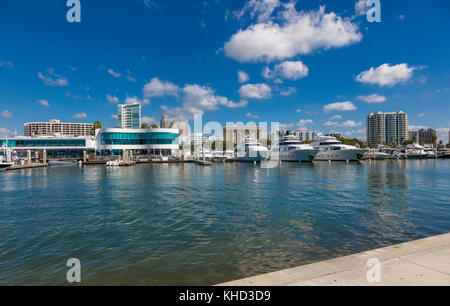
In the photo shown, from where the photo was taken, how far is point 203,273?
305 inches

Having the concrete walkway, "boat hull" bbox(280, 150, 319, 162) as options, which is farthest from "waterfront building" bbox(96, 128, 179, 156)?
the concrete walkway

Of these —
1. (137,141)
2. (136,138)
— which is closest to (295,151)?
(137,141)

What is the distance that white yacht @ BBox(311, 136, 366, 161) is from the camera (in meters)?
85.9

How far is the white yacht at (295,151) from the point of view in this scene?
274 feet

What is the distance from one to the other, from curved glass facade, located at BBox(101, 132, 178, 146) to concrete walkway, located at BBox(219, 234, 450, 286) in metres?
89.5

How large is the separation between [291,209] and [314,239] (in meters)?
5.84

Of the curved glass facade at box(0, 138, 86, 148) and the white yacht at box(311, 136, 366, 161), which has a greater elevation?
the curved glass facade at box(0, 138, 86, 148)

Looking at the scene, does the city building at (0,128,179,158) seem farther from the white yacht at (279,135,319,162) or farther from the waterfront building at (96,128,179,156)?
the white yacht at (279,135,319,162)

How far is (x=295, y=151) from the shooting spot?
85.3 m

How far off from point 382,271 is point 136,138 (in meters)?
93.2

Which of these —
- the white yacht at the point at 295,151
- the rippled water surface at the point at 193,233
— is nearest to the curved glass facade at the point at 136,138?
the white yacht at the point at 295,151

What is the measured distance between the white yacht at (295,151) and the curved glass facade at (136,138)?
43.0 metres

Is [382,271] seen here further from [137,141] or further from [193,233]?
[137,141]

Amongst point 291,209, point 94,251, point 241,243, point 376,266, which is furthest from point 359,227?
point 94,251
